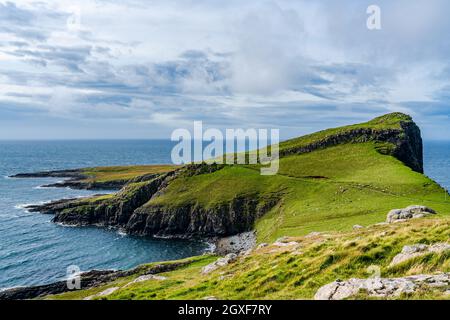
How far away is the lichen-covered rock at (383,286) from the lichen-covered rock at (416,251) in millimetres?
3319

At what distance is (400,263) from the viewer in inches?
808

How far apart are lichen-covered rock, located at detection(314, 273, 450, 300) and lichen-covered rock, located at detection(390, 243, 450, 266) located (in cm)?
332

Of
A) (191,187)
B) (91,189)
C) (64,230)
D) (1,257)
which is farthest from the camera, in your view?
(91,189)

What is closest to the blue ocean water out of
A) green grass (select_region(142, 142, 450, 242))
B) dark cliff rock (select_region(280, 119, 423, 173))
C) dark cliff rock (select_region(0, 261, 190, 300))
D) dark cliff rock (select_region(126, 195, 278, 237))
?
dark cliff rock (select_region(0, 261, 190, 300))

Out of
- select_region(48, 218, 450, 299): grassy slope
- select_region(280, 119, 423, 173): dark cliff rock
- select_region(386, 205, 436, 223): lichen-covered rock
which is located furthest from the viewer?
select_region(280, 119, 423, 173): dark cliff rock

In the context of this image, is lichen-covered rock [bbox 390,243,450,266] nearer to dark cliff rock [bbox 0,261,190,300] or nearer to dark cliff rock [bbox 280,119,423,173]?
dark cliff rock [bbox 0,261,190,300]

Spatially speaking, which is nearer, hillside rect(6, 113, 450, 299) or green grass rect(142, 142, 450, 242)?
hillside rect(6, 113, 450, 299)

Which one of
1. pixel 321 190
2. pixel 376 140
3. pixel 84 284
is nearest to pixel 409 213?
pixel 321 190

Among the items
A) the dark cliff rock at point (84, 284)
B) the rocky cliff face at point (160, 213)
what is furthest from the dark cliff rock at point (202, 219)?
the dark cliff rock at point (84, 284)

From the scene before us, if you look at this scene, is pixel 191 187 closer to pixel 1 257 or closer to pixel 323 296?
pixel 1 257

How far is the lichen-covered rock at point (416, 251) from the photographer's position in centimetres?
2059

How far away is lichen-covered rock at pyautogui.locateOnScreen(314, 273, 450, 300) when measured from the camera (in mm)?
15859
